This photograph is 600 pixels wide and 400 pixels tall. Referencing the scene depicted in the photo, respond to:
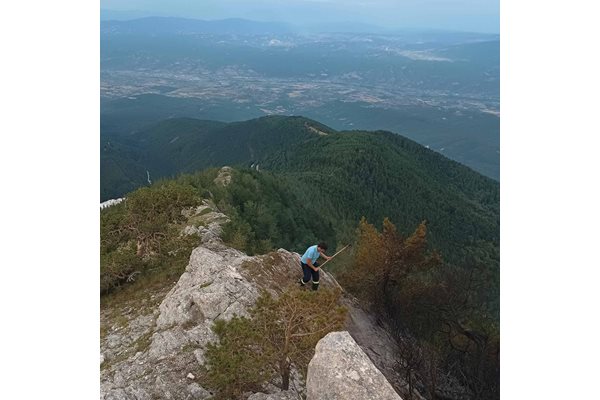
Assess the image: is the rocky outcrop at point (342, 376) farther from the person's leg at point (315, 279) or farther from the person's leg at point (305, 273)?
the person's leg at point (305, 273)

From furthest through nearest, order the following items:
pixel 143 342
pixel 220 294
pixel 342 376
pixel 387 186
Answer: pixel 387 186 → pixel 220 294 → pixel 143 342 → pixel 342 376

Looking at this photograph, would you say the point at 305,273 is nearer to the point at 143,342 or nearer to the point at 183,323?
the point at 183,323

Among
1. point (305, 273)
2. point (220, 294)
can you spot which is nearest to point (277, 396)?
point (220, 294)

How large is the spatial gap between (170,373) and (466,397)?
14747 mm

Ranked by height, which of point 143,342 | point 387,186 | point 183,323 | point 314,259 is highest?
point 314,259

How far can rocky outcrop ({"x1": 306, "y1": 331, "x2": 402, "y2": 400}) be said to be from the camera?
32.3 feet

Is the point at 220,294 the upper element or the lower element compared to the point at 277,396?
upper

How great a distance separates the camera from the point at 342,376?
9.95m

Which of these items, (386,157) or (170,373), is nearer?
(170,373)

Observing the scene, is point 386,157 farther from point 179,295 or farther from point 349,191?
point 179,295

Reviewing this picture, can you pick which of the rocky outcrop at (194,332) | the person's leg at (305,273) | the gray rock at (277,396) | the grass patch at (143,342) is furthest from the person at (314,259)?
the grass patch at (143,342)

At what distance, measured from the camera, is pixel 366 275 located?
73.8ft
